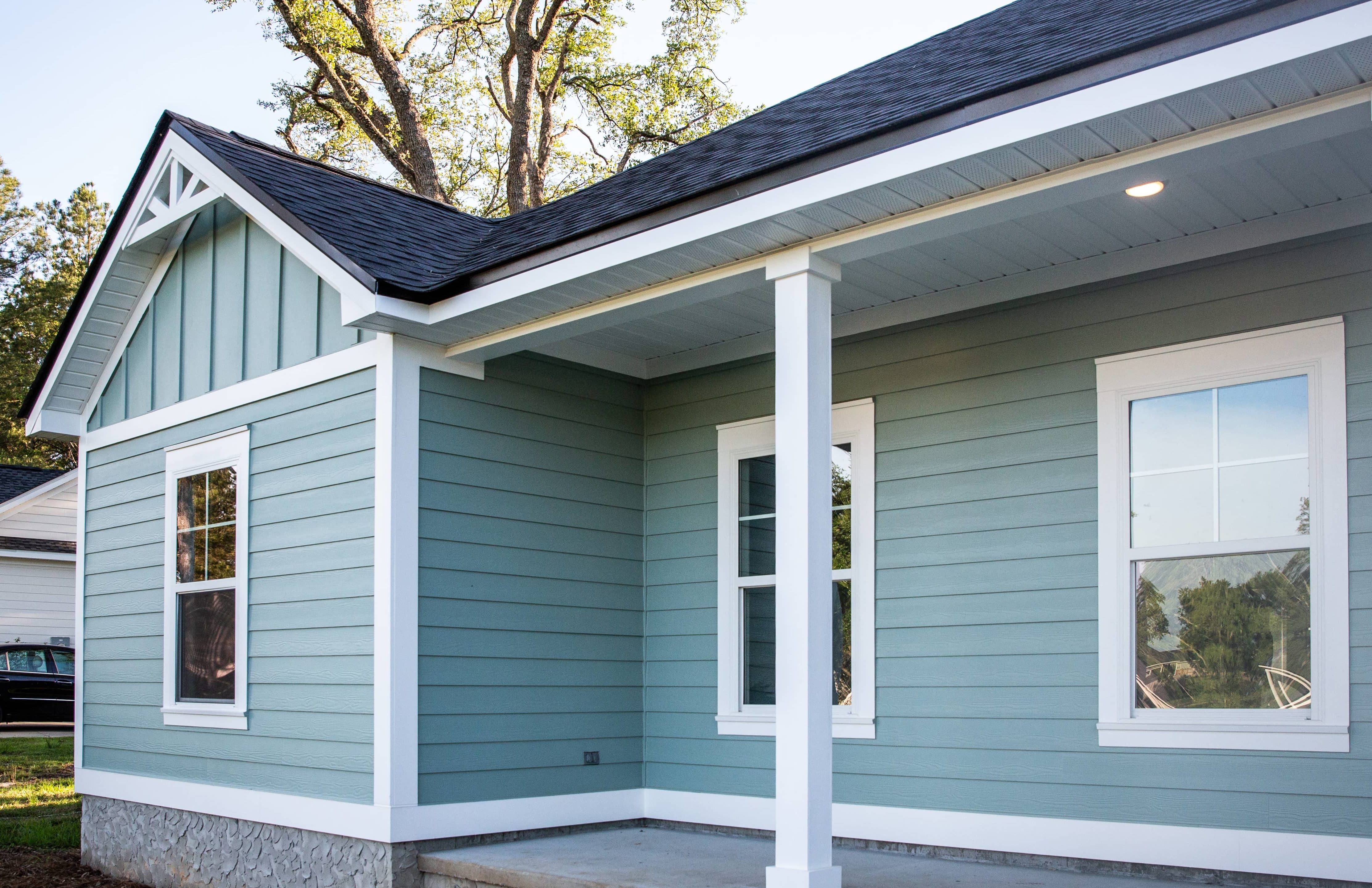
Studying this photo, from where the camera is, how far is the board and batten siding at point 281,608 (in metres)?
6.04

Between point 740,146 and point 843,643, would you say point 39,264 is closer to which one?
point 740,146

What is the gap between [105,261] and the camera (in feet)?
26.1

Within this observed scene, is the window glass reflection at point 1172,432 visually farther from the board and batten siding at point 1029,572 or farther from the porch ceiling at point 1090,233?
the porch ceiling at point 1090,233

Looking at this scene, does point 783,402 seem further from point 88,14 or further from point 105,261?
point 88,14

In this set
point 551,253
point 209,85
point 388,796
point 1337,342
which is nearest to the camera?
point 1337,342

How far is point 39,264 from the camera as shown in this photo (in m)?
32.0

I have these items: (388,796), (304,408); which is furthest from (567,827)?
(304,408)

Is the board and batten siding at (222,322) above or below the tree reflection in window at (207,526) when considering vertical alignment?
above

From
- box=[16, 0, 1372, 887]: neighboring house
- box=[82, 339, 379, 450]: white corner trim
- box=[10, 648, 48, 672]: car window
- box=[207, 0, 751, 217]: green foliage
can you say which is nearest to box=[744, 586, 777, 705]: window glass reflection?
box=[16, 0, 1372, 887]: neighboring house

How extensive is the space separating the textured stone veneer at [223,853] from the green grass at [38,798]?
609mm

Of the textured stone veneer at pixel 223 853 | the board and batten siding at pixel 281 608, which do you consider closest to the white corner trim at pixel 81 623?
the board and batten siding at pixel 281 608

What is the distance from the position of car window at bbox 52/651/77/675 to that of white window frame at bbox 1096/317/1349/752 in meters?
16.5

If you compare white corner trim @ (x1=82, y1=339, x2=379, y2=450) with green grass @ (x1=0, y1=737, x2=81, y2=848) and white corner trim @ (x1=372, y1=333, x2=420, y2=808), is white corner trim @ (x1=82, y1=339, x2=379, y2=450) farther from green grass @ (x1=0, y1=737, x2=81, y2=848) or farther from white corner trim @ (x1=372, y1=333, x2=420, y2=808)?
green grass @ (x1=0, y1=737, x2=81, y2=848)

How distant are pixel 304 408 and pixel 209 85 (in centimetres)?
2198
